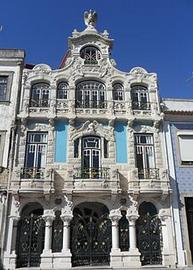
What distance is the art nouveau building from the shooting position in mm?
14438

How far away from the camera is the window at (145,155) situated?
628 inches

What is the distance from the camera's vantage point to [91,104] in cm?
1739

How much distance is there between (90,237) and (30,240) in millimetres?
3029

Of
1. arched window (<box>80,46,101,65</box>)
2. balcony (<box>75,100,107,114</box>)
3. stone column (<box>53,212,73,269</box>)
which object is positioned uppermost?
arched window (<box>80,46,101,65</box>)

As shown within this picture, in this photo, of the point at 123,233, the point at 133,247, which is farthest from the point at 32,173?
the point at 133,247

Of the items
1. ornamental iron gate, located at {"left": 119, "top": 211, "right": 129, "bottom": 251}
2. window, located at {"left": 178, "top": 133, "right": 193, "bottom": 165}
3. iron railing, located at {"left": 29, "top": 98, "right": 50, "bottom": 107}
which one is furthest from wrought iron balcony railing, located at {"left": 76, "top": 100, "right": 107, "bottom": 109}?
ornamental iron gate, located at {"left": 119, "top": 211, "right": 129, "bottom": 251}

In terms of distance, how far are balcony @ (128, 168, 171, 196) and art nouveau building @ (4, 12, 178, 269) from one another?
0.05 metres

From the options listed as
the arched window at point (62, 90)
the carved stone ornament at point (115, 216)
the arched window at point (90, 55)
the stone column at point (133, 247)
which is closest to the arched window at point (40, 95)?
the arched window at point (62, 90)

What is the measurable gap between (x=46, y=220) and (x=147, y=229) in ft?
17.4

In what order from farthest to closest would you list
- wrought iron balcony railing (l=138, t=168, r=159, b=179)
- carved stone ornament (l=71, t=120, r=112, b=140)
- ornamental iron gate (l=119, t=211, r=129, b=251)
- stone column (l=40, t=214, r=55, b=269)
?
1. carved stone ornament (l=71, t=120, r=112, b=140)
2. wrought iron balcony railing (l=138, t=168, r=159, b=179)
3. ornamental iron gate (l=119, t=211, r=129, b=251)
4. stone column (l=40, t=214, r=55, b=269)

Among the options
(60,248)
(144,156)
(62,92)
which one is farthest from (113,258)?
(62,92)

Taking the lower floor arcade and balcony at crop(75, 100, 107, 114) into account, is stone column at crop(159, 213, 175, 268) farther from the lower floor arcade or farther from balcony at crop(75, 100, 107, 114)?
balcony at crop(75, 100, 107, 114)

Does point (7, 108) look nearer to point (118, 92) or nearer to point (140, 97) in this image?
point (118, 92)

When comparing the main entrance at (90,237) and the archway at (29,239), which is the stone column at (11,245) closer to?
the archway at (29,239)
